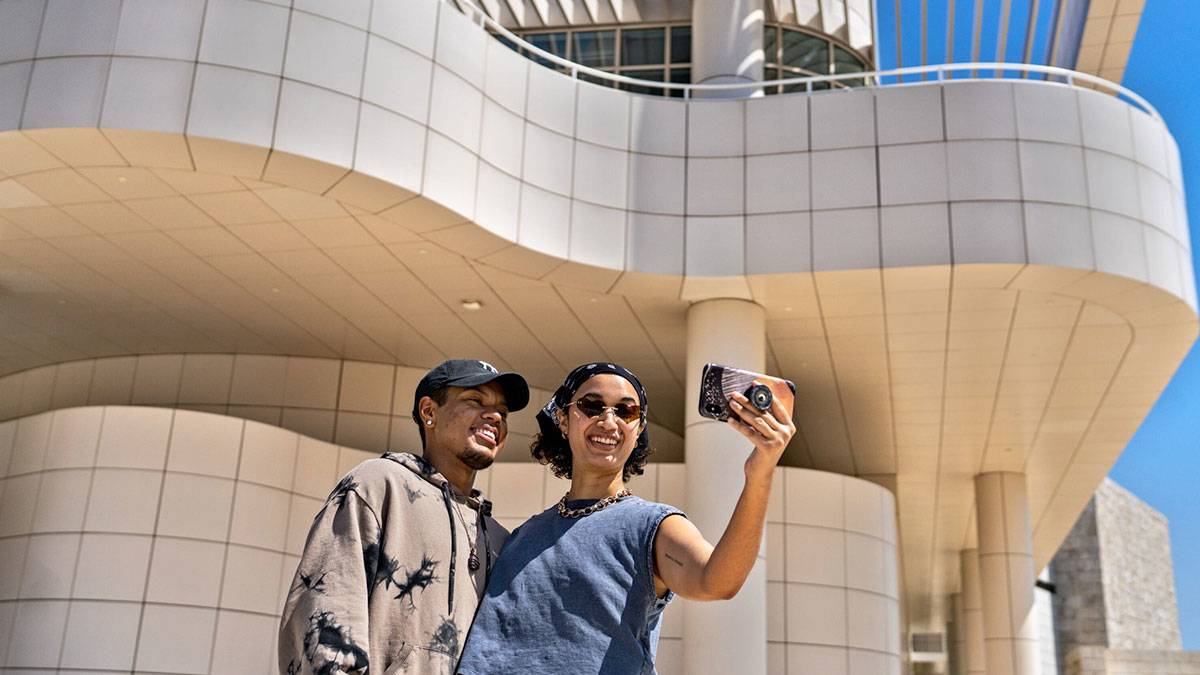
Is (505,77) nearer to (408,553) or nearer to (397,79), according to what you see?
(397,79)

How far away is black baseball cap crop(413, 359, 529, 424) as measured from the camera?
3732mm

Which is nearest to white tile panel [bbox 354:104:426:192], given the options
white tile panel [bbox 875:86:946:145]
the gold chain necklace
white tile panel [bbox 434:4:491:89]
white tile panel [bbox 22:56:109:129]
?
white tile panel [bbox 434:4:491:89]

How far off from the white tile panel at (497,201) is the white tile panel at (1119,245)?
8248 millimetres

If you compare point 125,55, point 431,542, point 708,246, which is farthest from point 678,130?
point 431,542

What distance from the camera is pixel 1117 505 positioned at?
59.6m

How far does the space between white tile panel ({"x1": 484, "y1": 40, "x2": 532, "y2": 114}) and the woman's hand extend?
1278 centimetres

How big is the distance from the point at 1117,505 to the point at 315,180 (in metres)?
57.0

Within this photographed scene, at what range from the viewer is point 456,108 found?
576 inches

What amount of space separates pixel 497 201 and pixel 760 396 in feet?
41.0

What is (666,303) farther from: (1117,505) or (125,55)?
(1117,505)

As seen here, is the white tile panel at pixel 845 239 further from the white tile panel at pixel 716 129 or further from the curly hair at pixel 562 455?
the curly hair at pixel 562 455

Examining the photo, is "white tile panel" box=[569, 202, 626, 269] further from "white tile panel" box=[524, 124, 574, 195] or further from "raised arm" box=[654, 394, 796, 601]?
"raised arm" box=[654, 394, 796, 601]

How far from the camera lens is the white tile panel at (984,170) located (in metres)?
15.4

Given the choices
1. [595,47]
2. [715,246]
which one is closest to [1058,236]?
[715,246]
